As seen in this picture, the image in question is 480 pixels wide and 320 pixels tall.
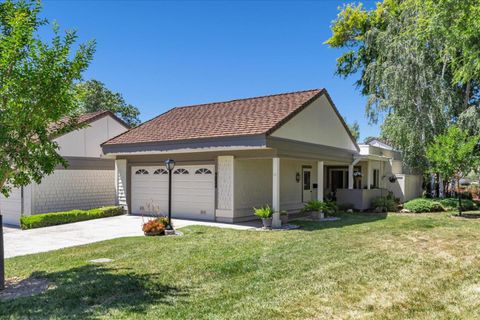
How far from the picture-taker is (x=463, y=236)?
36.2 feet

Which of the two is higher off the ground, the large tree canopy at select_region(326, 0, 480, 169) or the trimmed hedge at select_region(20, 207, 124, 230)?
the large tree canopy at select_region(326, 0, 480, 169)

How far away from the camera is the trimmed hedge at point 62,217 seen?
13.9 metres

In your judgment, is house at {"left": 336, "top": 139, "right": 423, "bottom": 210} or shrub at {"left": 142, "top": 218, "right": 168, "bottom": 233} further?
house at {"left": 336, "top": 139, "right": 423, "bottom": 210}

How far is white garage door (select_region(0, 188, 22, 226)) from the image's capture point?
1608 cm

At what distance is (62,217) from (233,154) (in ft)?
24.0

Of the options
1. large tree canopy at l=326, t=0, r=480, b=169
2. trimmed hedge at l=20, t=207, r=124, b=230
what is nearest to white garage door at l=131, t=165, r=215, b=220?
trimmed hedge at l=20, t=207, r=124, b=230

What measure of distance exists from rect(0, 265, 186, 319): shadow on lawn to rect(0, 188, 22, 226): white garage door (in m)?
10.6

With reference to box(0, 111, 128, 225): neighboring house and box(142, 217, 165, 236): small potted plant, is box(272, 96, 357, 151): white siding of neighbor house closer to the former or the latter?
box(142, 217, 165, 236): small potted plant

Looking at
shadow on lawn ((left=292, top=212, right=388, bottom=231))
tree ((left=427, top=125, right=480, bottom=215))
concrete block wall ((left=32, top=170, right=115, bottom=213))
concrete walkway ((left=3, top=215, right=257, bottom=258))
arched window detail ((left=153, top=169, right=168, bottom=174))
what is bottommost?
concrete walkway ((left=3, top=215, right=257, bottom=258))

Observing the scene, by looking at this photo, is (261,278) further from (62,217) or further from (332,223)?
(62,217)

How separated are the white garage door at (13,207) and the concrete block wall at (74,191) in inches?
32.5

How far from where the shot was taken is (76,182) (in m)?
17.7

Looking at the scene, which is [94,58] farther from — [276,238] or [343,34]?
[343,34]

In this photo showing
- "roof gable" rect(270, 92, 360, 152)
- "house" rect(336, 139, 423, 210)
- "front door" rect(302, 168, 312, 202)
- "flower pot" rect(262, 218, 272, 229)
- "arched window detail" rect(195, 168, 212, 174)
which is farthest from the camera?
"house" rect(336, 139, 423, 210)
